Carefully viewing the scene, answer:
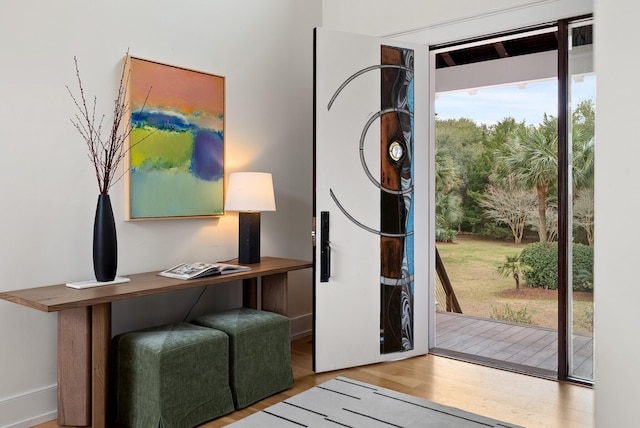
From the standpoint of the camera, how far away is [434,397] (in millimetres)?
2791

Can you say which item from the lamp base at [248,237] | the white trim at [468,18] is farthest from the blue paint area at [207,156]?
the white trim at [468,18]

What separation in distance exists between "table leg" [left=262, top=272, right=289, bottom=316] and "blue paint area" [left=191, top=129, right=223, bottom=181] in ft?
2.53

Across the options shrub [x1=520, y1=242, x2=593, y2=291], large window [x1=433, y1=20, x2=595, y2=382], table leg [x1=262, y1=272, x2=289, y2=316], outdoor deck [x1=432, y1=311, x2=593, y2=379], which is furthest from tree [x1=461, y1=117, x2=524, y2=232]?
table leg [x1=262, y1=272, x2=289, y2=316]

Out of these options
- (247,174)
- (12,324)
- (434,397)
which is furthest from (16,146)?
(434,397)

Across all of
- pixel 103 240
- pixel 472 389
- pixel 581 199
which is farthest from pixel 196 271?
pixel 581 199

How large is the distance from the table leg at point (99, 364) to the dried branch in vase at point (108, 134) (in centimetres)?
61

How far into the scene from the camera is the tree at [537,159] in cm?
648

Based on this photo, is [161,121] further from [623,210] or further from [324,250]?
[623,210]

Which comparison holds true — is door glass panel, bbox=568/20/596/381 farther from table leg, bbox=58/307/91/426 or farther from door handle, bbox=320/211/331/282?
table leg, bbox=58/307/91/426

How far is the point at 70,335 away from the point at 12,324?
0.30 m

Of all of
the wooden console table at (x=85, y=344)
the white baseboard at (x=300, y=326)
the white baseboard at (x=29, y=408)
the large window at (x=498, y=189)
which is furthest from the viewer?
the large window at (x=498, y=189)

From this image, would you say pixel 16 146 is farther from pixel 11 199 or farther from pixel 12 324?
pixel 12 324

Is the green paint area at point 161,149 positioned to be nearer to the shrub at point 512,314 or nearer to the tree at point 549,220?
the shrub at point 512,314

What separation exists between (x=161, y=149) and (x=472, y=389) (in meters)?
2.37
